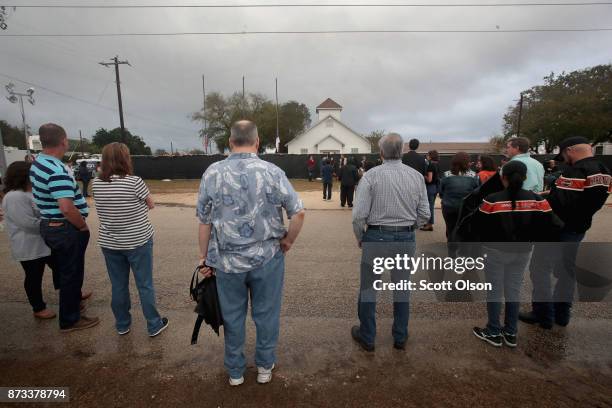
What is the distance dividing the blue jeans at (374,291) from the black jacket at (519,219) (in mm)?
691

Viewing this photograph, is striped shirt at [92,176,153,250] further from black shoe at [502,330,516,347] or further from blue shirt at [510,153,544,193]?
blue shirt at [510,153,544,193]

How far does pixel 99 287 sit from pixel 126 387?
7.57 ft

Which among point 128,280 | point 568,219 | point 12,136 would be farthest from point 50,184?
point 12,136

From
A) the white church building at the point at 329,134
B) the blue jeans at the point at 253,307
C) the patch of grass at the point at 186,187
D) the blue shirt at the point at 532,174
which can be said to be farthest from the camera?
the white church building at the point at 329,134

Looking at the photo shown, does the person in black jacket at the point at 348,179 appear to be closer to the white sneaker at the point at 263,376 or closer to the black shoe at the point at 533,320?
the black shoe at the point at 533,320

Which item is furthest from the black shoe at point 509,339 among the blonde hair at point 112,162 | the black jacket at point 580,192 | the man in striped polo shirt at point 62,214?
the man in striped polo shirt at point 62,214

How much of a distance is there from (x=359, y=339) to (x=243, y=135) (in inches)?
79.2

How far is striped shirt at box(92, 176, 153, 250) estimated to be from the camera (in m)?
2.66

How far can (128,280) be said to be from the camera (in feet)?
9.50

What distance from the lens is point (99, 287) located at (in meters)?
4.18

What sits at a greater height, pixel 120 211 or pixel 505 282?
pixel 120 211

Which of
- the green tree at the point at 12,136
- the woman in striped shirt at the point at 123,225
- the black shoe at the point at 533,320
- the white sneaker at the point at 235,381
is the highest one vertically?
the green tree at the point at 12,136

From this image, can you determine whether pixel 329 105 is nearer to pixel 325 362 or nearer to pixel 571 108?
pixel 571 108

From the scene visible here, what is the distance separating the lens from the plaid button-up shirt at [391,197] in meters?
2.53
